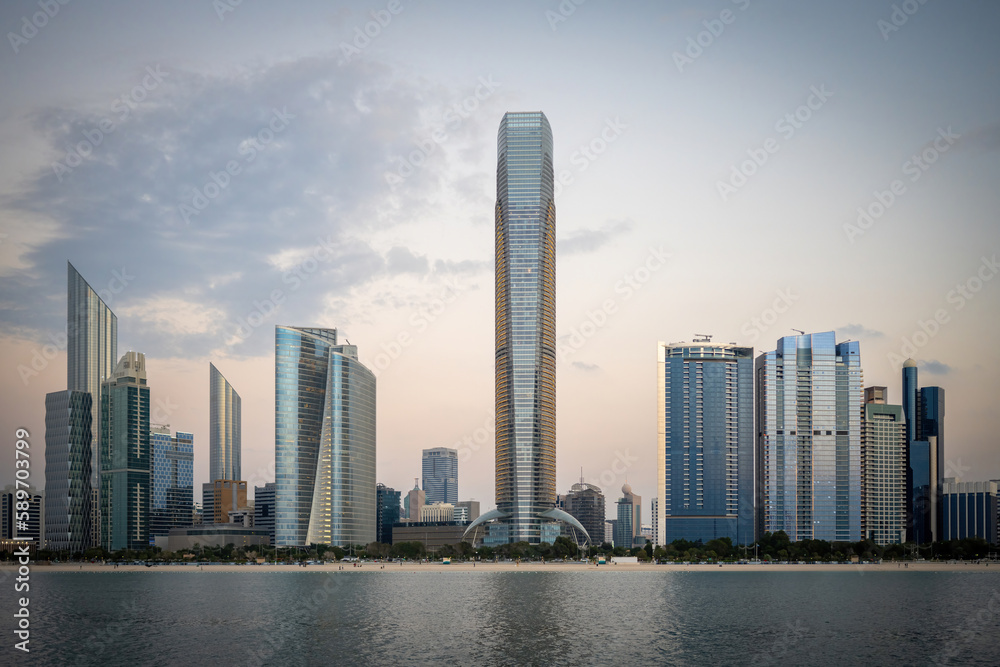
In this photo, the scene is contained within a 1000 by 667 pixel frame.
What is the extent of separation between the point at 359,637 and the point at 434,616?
70.9 ft

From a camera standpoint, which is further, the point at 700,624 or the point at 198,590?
the point at 198,590

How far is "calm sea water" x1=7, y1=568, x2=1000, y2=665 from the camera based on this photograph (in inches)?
3305

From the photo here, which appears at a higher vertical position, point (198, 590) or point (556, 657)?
point (556, 657)

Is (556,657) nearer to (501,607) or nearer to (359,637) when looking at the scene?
(359,637)

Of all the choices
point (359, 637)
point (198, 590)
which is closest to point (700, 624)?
point (359, 637)

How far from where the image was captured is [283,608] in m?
127

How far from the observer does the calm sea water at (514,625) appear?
83938 mm

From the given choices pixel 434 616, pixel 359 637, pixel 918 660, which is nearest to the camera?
pixel 918 660

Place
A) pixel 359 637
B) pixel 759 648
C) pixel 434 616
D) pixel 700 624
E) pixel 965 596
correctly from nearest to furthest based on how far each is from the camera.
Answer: pixel 759 648, pixel 359 637, pixel 700 624, pixel 434 616, pixel 965 596

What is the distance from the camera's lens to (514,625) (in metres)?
106

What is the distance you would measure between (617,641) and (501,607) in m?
37.4

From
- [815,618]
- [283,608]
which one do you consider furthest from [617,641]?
[283,608]

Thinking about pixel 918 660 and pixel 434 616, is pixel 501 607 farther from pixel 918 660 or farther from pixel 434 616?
pixel 918 660

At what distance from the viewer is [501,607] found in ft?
421
